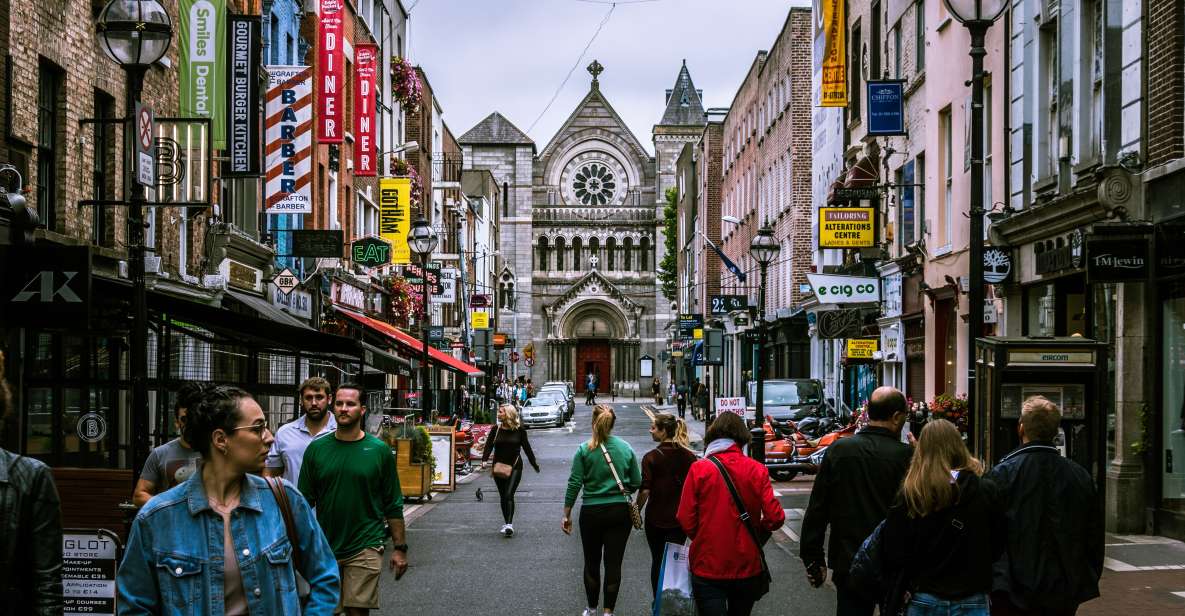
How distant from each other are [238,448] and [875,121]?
23.8m

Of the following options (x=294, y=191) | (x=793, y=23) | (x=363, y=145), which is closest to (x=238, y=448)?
(x=294, y=191)

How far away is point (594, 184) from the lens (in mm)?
96688

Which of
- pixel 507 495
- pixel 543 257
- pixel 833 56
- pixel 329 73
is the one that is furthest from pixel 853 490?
pixel 543 257

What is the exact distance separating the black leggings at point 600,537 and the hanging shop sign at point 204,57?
482 inches

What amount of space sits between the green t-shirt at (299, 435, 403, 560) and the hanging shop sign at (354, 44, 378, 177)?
1048 inches

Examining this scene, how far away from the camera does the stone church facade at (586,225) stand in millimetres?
92125

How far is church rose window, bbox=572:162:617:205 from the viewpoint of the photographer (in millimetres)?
96375

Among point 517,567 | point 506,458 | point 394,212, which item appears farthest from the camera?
point 394,212

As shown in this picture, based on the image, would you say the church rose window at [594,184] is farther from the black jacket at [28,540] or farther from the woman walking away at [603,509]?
the black jacket at [28,540]

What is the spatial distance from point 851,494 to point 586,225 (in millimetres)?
88225

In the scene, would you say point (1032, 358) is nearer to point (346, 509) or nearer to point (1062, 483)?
point (1062, 483)

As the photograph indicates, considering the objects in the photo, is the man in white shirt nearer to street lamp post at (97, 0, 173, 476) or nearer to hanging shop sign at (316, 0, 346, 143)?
street lamp post at (97, 0, 173, 476)

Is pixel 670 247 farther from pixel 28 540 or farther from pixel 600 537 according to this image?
pixel 28 540

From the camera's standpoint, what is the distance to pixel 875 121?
27203 millimetres
